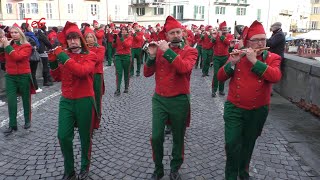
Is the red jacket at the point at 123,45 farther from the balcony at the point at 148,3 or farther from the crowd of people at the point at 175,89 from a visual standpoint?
the balcony at the point at 148,3

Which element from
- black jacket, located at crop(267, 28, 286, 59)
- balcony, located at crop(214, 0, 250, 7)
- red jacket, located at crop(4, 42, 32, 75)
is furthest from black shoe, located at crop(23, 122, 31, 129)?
balcony, located at crop(214, 0, 250, 7)

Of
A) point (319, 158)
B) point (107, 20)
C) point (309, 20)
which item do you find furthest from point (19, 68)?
point (309, 20)

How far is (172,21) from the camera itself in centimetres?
375

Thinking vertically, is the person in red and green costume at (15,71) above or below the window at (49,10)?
below

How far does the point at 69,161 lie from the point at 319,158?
3.64m

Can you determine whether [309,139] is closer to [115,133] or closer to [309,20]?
[115,133]

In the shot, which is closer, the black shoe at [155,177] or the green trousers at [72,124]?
the green trousers at [72,124]

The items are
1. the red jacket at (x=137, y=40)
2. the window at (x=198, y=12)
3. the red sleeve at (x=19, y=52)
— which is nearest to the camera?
the red sleeve at (x=19, y=52)

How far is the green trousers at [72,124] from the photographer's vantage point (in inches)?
147

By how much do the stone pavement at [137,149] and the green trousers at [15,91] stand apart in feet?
1.00

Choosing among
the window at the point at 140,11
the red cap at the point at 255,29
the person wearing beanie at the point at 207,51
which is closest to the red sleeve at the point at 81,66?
the red cap at the point at 255,29

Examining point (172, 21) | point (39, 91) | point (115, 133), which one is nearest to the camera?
point (172, 21)

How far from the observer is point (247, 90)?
349 cm

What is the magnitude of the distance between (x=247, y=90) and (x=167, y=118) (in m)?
1.03
